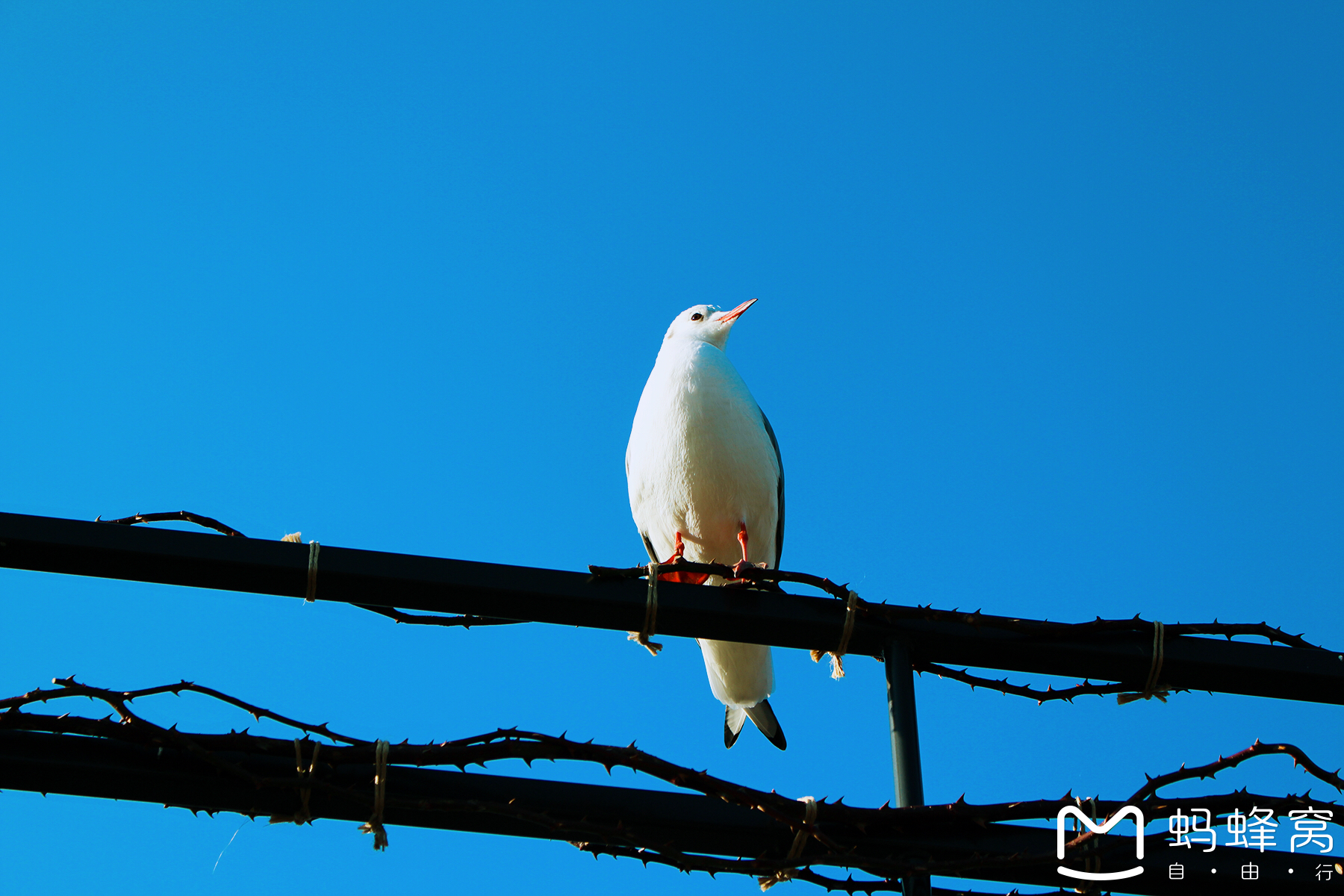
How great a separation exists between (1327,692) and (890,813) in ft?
3.65

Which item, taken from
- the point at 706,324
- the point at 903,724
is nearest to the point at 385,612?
the point at 903,724

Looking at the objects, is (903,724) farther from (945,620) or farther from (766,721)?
(766,721)

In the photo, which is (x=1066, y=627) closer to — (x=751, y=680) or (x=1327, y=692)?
(x=1327, y=692)

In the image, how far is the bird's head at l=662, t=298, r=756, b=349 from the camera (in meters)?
6.47

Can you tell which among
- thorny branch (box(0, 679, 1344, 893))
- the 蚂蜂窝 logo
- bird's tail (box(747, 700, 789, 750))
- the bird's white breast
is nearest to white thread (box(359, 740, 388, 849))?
thorny branch (box(0, 679, 1344, 893))

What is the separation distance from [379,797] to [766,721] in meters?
2.21

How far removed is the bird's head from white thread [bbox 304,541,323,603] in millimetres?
3828

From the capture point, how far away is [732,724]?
4445mm

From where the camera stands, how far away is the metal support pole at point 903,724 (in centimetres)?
256

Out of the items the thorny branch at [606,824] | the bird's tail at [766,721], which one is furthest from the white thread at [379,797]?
the bird's tail at [766,721]

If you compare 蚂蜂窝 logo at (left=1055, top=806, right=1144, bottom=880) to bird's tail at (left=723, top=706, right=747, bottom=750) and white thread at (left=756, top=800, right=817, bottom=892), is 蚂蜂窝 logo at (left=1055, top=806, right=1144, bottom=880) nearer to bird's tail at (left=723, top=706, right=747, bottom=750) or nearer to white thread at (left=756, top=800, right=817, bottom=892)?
white thread at (left=756, top=800, right=817, bottom=892)

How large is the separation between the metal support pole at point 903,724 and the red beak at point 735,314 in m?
3.93

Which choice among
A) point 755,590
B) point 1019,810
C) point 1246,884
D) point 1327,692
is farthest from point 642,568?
point 1327,692

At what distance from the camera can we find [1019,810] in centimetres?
244
